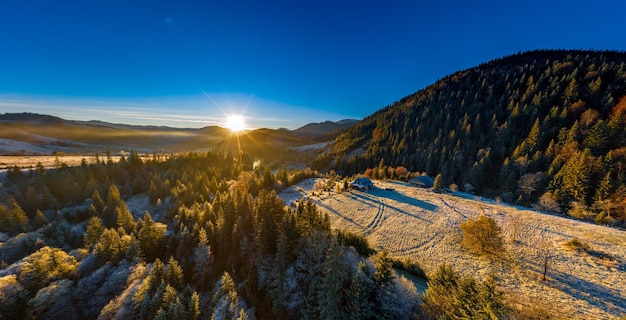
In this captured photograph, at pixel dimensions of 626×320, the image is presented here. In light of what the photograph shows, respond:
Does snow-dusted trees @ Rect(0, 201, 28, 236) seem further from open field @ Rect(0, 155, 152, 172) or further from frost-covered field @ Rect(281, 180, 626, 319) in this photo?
frost-covered field @ Rect(281, 180, 626, 319)

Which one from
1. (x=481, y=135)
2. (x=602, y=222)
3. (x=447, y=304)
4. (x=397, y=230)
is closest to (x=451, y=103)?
(x=481, y=135)

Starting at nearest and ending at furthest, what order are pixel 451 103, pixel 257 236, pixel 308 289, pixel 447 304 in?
pixel 447 304 < pixel 308 289 < pixel 257 236 < pixel 451 103

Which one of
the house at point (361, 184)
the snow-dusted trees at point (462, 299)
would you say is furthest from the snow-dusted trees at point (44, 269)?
the house at point (361, 184)

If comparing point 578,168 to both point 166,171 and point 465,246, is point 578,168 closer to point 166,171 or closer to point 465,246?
point 465,246

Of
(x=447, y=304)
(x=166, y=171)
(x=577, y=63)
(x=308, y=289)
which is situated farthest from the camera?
(x=577, y=63)

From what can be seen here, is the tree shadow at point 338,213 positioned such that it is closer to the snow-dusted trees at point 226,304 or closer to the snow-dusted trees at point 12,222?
the snow-dusted trees at point 226,304

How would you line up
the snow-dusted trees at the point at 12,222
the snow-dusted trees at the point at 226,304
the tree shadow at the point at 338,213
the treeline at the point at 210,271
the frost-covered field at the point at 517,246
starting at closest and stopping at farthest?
1. the treeline at the point at 210,271
2. the snow-dusted trees at the point at 226,304
3. the frost-covered field at the point at 517,246
4. the tree shadow at the point at 338,213
5. the snow-dusted trees at the point at 12,222
